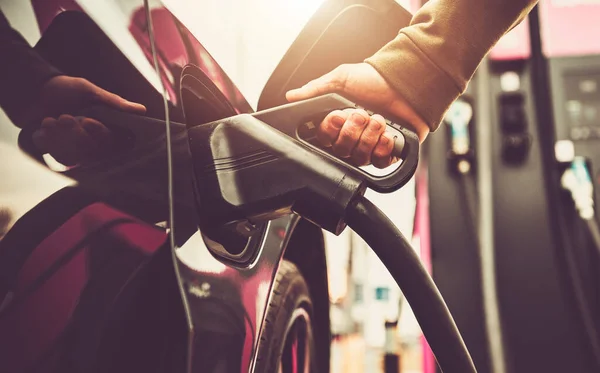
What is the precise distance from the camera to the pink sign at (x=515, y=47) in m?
2.05

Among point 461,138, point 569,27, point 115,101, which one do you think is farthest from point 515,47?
point 115,101

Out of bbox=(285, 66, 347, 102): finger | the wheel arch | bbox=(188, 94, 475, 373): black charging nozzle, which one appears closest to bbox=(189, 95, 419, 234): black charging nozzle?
bbox=(188, 94, 475, 373): black charging nozzle

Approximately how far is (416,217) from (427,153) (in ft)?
0.88

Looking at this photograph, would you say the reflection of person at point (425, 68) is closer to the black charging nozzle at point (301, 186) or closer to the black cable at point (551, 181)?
the black charging nozzle at point (301, 186)

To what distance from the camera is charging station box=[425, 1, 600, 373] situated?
1806 mm

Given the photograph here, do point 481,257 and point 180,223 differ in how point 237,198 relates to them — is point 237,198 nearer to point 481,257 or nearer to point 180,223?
point 180,223

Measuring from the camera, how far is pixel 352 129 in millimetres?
567

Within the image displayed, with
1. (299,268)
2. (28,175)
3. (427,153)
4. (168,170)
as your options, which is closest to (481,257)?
(427,153)

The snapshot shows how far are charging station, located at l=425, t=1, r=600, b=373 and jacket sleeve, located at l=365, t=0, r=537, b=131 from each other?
3.54 ft

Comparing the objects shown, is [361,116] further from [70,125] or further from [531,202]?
[531,202]

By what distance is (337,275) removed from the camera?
2.90 m

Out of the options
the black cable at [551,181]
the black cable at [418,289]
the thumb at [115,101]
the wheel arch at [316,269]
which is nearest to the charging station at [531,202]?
the black cable at [551,181]

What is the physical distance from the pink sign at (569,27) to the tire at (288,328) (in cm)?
166

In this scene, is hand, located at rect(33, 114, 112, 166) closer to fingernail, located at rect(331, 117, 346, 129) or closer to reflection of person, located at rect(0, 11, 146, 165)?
reflection of person, located at rect(0, 11, 146, 165)
